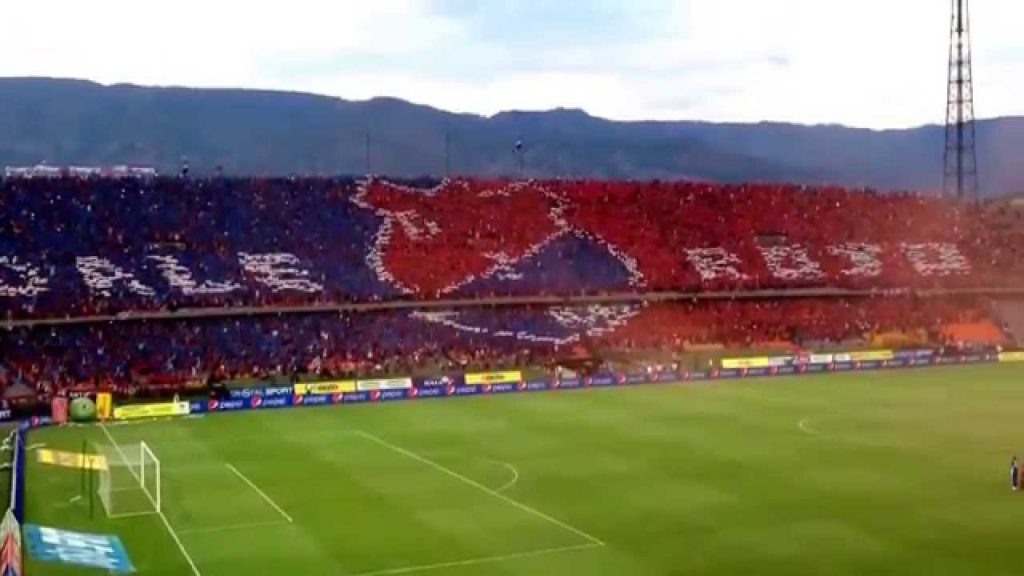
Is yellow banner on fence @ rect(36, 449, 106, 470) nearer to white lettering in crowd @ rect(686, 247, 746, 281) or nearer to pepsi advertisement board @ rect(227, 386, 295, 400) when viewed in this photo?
pepsi advertisement board @ rect(227, 386, 295, 400)

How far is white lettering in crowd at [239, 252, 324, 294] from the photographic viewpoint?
212ft

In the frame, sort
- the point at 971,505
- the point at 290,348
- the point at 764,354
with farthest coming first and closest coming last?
the point at 764,354, the point at 290,348, the point at 971,505

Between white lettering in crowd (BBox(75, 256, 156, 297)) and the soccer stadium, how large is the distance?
0.20 metres

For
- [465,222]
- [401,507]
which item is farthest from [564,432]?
[465,222]

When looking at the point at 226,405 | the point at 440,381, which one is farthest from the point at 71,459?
the point at 440,381

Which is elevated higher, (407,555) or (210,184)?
(210,184)

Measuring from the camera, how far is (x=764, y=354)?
67.1m

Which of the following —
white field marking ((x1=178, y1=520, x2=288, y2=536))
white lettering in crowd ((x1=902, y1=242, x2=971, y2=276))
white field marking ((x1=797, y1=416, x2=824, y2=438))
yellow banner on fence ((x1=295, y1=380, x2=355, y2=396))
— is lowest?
white field marking ((x1=797, y1=416, x2=824, y2=438))

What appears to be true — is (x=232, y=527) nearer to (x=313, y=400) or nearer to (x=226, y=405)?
(x=226, y=405)

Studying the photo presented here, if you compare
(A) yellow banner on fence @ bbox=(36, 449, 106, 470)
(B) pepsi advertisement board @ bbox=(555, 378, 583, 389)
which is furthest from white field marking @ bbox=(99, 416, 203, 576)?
(B) pepsi advertisement board @ bbox=(555, 378, 583, 389)

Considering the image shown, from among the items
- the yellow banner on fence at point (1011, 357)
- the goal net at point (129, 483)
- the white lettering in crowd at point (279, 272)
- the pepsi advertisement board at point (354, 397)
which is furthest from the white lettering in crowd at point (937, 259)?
the goal net at point (129, 483)

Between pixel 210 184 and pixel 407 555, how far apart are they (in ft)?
161

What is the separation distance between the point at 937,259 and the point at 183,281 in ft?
168

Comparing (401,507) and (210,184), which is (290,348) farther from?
(401,507)
